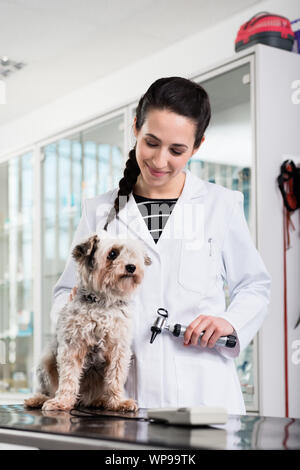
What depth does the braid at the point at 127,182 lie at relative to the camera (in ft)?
5.26

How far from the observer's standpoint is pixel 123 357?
1361mm

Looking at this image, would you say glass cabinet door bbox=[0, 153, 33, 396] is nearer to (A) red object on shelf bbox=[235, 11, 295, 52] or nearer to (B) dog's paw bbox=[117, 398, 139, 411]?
(A) red object on shelf bbox=[235, 11, 295, 52]

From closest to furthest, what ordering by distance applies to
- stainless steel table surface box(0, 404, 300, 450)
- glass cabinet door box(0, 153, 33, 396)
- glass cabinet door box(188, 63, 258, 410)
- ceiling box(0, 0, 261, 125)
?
1. stainless steel table surface box(0, 404, 300, 450)
2. glass cabinet door box(188, 63, 258, 410)
3. ceiling box(0, 0, 261, 125)
4. glass cabinet door box(0, 153, 33, 396)

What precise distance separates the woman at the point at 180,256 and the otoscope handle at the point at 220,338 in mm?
18

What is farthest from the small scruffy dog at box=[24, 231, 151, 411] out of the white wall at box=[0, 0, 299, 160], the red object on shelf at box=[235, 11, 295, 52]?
the white wall at box=[0, 0, 299, 160]

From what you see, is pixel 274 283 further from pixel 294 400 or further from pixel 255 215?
pixel 294 400

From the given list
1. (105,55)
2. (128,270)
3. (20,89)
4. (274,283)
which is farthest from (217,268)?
(20,89)

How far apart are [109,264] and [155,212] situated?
0.31m

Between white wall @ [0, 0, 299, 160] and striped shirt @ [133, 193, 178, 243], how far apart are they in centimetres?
176

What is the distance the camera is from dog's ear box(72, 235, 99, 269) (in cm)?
135

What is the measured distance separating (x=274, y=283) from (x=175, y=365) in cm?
130

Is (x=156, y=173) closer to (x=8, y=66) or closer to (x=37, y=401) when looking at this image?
(x=37, y=401)

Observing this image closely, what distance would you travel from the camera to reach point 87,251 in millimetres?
1354

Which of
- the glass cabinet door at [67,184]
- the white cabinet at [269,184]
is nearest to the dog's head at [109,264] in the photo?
the white cabinet at [269,184]
